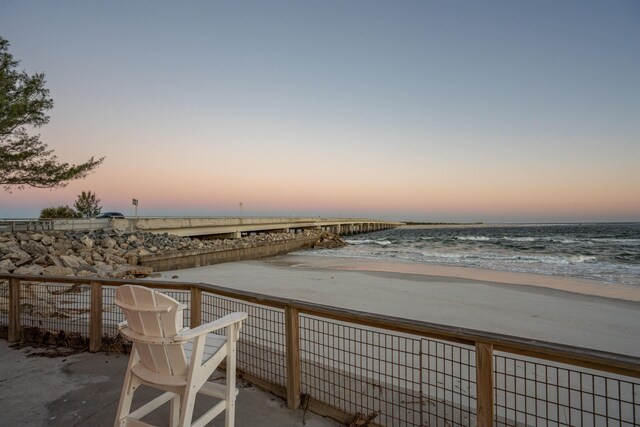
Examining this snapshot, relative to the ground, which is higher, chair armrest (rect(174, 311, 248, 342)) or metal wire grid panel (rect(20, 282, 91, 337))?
chair armrest (rect(174, 311, 248, 342))

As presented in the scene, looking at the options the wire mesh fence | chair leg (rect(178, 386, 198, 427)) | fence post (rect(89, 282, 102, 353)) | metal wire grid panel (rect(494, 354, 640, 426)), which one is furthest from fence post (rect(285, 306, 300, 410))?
the wire mesh fence

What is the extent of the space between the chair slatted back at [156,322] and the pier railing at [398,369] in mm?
1019

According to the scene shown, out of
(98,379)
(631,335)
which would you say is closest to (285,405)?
(98,379)

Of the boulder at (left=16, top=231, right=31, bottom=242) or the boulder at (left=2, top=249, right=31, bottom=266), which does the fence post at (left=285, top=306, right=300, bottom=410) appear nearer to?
the boulder at (left=2, top=249, right=31, bottom=266)

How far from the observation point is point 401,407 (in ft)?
10.8

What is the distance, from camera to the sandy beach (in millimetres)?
7090

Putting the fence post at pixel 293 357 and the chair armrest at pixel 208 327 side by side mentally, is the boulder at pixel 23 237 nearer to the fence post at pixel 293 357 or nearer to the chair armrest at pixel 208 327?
the fence post at pixel 293 357

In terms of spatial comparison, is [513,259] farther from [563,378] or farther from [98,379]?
[98,379]

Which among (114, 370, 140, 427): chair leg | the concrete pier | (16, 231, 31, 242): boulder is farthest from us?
the concrete pier

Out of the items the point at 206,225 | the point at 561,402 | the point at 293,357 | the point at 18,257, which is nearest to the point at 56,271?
the point at 18,257

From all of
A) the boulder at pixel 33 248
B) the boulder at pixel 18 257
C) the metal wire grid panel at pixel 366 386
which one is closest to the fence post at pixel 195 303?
the metal wire grid panel at pixel 366 386

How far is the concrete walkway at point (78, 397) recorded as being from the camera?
2910mm

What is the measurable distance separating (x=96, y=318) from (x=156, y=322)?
8.84 ft

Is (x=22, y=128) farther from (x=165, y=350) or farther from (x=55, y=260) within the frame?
(x=165, y=350)
